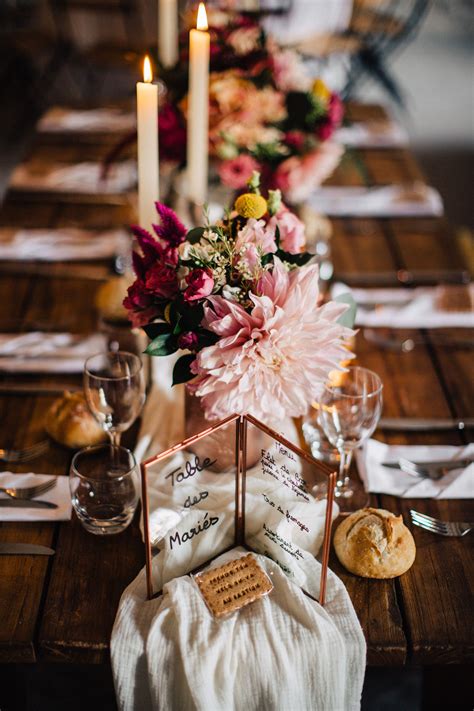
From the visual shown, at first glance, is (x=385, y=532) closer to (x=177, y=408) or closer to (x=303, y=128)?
(x=177, y=408)

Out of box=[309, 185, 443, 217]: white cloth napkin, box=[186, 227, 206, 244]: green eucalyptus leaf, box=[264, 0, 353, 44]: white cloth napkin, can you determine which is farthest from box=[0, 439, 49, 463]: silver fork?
box=[264, 0, 353, 44]: white cloth napkin

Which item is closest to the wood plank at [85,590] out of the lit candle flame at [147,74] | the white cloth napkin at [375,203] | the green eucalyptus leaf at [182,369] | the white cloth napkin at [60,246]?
the green eucalyptus leaf at [182,369]

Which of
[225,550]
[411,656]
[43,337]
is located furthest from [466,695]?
[43,337]

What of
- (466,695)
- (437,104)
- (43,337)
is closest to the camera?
(466,695)

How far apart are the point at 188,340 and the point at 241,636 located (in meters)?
0.38

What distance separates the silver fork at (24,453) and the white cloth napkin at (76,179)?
1127mm

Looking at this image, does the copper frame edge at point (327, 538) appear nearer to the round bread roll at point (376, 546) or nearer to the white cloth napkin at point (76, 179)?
the round bread roll at point (376, 546)

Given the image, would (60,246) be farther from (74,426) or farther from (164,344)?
(164,344)

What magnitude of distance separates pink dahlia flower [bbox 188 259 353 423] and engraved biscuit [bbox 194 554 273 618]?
0.70 feet

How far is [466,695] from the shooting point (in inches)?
55.9

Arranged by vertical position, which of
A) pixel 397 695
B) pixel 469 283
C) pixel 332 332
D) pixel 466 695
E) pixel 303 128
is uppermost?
pixel 303 128

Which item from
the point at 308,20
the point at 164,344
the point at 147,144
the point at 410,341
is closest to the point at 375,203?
the point at 410,341

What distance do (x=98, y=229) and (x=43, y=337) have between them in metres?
0.55

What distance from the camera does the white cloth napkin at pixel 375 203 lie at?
2.18m
